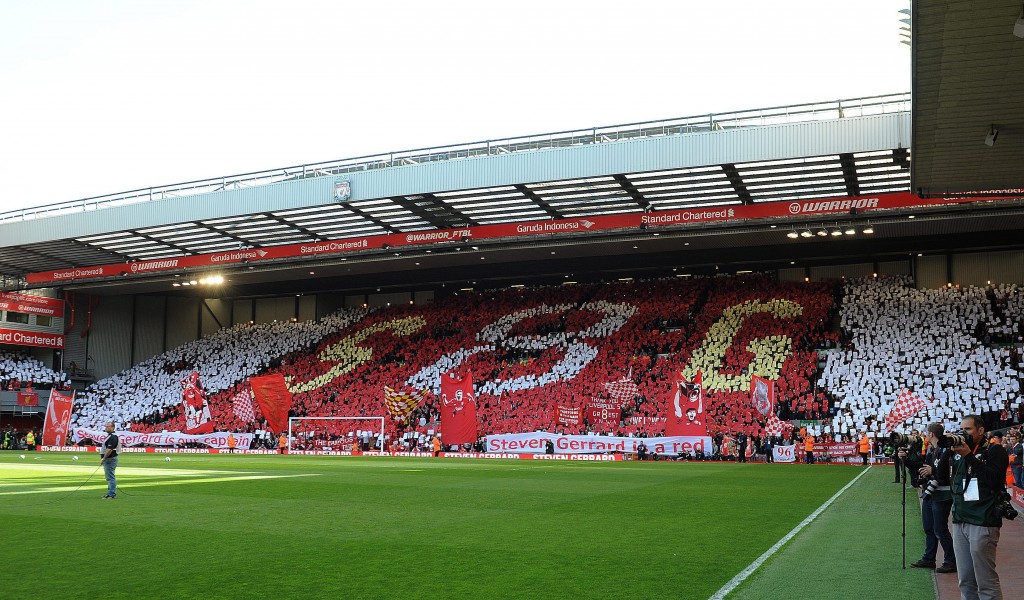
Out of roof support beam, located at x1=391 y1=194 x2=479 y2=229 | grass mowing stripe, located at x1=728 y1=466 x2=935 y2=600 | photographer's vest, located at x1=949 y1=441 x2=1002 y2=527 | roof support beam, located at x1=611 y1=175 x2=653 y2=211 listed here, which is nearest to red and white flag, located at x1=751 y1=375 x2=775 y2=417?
roof support beam, located at x1=611 y1=175 x2=653 y2=211

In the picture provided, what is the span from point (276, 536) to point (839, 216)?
29.7 meters

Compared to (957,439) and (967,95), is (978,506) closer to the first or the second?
(957,439)

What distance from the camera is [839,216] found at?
36.5 metres

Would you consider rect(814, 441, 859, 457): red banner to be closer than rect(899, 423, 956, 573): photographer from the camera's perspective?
No

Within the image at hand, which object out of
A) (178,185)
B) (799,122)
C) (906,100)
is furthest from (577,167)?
(178,185)

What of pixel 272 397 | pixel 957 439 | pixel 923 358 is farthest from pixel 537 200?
pixel 957 439

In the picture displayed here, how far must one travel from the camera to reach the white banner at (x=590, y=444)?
1443 inches

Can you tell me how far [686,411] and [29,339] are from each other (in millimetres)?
42143

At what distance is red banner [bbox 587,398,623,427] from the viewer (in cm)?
3972

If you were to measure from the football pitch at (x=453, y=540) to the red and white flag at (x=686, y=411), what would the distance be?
14.0 metres

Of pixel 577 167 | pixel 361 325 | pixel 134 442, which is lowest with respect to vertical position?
pixel 134 442

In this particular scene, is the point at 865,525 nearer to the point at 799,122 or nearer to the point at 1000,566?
the point at 1000,566

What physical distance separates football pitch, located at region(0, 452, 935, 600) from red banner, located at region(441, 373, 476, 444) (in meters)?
16.4

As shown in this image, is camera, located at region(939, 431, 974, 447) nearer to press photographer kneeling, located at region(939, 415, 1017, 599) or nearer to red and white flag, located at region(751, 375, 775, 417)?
press photographer kneeling, located at region(939, 415, 1017, 599)
